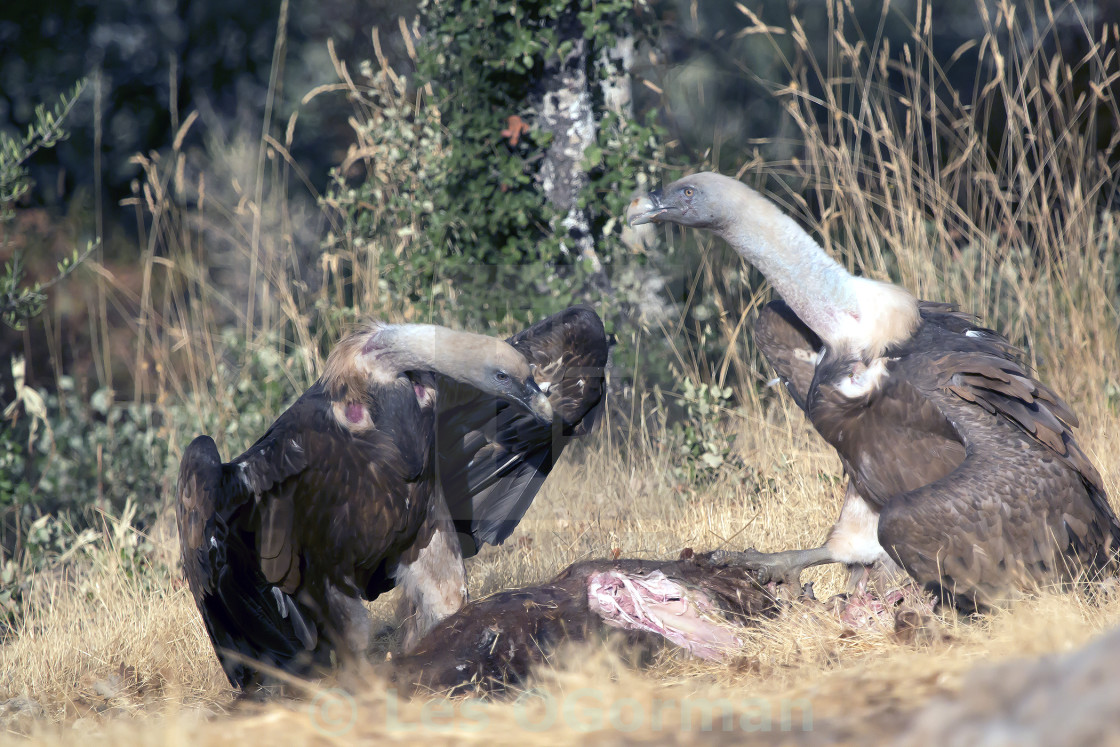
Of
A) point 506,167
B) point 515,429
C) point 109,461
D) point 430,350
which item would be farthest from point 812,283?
point 109,461

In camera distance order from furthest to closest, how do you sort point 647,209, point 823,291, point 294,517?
1. point 647,209
2. point 823,291
3. point 294,517

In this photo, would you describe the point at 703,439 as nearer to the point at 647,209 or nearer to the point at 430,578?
the point at 647,209

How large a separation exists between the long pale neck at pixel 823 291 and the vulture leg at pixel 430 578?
4.70 ft

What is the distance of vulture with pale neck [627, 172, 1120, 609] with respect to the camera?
3.05m

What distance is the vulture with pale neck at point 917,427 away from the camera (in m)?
3.05

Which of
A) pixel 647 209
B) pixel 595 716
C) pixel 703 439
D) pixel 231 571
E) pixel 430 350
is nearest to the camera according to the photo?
pixel 595 716

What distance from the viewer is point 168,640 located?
3980 mm

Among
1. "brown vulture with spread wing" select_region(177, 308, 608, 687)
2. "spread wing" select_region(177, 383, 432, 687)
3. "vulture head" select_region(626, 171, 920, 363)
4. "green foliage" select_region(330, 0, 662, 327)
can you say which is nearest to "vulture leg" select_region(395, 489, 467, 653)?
"brown vulture with spread wing" select_region(177, 308, 608, 687)

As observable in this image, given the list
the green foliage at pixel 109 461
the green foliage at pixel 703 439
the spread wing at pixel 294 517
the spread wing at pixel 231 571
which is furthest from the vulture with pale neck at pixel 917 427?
the green foliage at pixel 109 461

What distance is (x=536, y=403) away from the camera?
3.43 meters

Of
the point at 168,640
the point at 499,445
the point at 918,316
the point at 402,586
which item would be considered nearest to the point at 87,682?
the point at 168,640

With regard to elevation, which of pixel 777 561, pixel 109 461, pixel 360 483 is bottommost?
pixel 109 461

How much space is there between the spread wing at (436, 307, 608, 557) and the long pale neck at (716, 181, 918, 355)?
691mm

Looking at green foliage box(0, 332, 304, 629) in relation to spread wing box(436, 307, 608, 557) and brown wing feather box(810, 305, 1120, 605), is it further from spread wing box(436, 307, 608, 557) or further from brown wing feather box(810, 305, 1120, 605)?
brown wing feather box(810, 305, 1120, 605)
